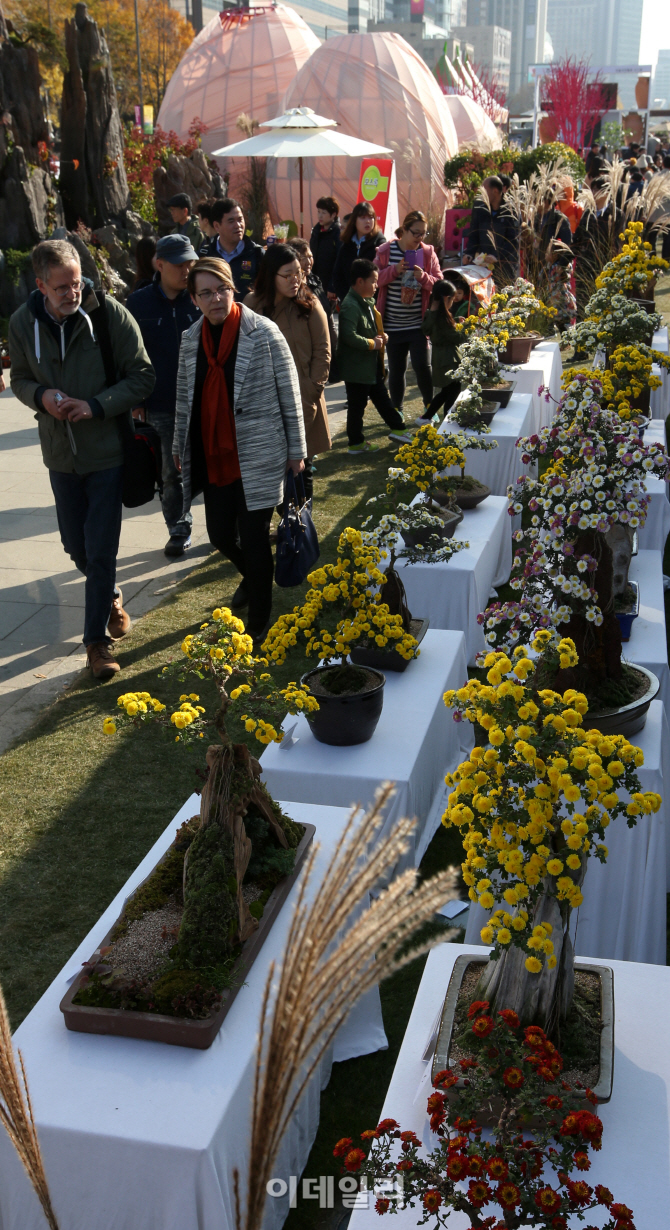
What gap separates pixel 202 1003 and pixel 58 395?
2.79 metres

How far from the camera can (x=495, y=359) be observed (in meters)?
6.81

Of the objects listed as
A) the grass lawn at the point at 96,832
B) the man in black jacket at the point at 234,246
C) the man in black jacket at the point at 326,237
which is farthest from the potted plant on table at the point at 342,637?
the man in black jacket at the point at 326,237

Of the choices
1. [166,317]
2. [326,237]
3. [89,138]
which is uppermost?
[89,138]

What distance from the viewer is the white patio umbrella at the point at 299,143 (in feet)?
31.4

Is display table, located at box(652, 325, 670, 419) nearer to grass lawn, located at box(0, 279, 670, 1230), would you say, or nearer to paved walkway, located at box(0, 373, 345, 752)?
paved walkway, located at box(0, 373, 345, 752)

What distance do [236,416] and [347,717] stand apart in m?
1.67

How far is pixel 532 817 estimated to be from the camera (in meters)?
1.75

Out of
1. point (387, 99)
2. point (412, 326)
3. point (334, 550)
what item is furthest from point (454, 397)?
point (387, 99)

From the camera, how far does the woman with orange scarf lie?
4.15 meters

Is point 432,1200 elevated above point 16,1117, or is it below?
below

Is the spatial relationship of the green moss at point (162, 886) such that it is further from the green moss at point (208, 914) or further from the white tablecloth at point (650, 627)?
the white tablecloth at point (650, 627)

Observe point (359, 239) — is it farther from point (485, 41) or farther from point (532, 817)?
point (485, 41)

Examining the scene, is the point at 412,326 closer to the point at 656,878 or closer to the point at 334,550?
the point at 334,550

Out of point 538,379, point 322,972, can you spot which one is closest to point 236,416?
point 322,972
